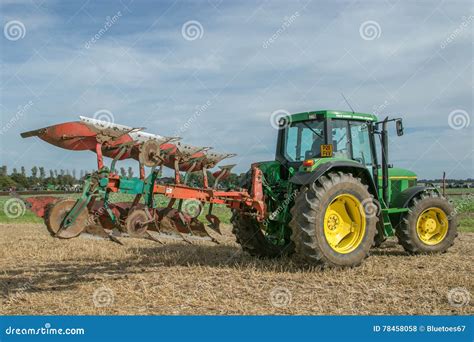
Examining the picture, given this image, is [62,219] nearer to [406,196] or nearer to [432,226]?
[406,196]

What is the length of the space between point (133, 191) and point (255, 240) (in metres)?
2.56

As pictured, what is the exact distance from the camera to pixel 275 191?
7457mm

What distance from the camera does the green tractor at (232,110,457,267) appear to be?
654 centimetres

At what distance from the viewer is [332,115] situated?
713cm

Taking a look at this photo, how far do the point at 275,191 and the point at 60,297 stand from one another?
3.39m

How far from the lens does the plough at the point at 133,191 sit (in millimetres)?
5574

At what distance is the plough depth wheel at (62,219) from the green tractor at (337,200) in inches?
100

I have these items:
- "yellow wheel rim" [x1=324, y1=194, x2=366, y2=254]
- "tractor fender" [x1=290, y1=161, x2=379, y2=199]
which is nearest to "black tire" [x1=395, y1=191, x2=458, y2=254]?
"tractor fender" [x1=290, y1=161, x2=379, y2=199]

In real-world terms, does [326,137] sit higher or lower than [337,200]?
higher

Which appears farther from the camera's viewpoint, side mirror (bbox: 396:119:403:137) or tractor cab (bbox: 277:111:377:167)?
side mirror (bbox: 396:119:403:137)

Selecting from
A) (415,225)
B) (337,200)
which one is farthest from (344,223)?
(415,225)

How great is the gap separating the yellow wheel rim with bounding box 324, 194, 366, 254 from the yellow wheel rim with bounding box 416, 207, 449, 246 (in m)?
1.92

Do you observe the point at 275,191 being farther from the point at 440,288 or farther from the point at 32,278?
the point at 32,278

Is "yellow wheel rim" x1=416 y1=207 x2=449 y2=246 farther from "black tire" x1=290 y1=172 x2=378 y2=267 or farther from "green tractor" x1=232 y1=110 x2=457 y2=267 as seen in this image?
"black tire" x1=290 y1=172 x2=378 y2=267
